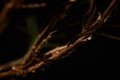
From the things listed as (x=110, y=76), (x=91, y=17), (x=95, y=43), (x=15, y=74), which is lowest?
(x=110, y=76)

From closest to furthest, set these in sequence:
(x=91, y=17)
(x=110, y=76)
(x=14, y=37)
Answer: (x=91, y=17) → (x=110, y=76) → (x=14, y=37)

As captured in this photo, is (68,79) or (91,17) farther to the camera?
(68,79)

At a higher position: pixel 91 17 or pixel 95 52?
pixel 91 17

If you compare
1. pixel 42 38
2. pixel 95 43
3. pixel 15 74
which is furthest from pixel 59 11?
pixel 95 43

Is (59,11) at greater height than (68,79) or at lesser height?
greater

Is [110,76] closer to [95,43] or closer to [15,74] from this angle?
[95,43]

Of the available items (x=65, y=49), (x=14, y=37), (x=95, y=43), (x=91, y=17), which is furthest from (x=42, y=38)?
(x=14, y=37)

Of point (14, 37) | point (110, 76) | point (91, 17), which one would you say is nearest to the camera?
point (91, 17)

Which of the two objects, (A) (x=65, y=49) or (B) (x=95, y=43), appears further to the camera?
(B) (x=95, y=43)

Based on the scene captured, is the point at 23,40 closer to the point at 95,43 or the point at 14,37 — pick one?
the point at 14,37
